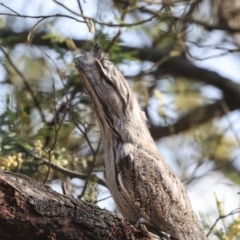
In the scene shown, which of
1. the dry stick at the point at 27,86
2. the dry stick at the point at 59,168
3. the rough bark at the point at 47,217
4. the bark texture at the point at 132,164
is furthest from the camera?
the dry stick at the point at 27,86

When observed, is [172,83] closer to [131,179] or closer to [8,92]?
[8,92]

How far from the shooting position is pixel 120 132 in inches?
138

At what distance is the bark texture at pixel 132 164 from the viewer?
330 centimetres

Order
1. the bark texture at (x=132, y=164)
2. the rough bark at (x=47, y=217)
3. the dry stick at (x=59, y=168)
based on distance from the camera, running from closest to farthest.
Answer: the rough bark at (x=47, y=217)
the bark texture at (x=132, y=164)
the dry stick at (x=59, y=168)

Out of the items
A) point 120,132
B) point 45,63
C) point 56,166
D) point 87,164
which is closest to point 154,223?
point 120,132

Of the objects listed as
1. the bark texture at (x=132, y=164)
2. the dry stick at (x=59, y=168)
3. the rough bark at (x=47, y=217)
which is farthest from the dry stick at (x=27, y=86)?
the rough bark at (x=47, y=217)

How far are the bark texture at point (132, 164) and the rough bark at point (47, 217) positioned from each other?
0.43 meters

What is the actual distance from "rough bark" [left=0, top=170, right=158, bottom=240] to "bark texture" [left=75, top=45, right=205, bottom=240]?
0.43 metres

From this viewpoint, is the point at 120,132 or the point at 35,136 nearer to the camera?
the point at 120,132

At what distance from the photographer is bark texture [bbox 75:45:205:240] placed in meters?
3.30

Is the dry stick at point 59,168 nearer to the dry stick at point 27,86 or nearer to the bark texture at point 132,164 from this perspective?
the dry stick at point 27,86

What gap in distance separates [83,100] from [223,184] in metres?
1.18

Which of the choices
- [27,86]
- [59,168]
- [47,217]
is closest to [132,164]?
[47,217]

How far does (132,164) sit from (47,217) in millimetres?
723
